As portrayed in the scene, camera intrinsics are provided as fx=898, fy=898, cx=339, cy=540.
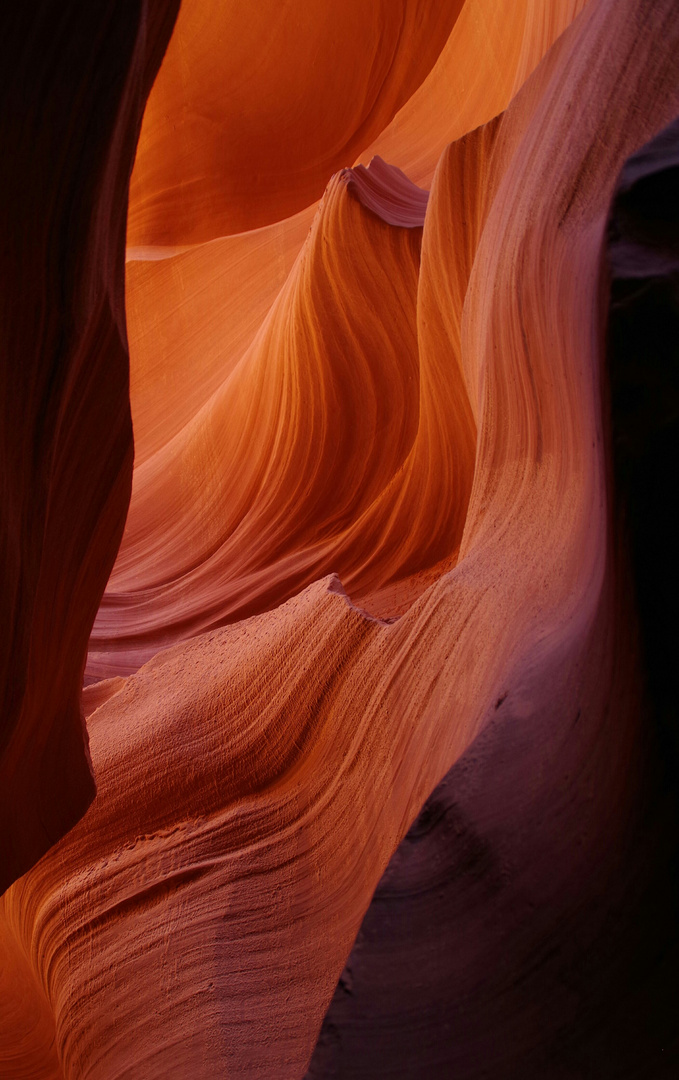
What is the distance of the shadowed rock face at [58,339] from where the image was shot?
742mm

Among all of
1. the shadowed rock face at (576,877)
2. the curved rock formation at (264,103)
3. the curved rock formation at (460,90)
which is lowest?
the shadowed rock face at (576,877)

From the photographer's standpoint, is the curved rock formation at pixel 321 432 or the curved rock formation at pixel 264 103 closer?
the curved rock formation at pixel 321 432

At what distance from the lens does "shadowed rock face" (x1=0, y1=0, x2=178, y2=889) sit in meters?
0.74

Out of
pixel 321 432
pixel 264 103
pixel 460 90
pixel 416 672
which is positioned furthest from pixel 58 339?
pixel 264 103

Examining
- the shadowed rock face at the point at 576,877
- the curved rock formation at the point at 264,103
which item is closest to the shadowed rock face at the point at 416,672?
the shadowed rock face at the point at 576,877

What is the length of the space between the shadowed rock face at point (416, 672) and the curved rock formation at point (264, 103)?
1553 mm

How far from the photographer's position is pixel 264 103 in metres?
4.06

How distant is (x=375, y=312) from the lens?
2.48 meters

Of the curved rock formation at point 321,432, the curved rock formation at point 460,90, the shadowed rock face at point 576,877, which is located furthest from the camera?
the curved rock formation at point 460,90

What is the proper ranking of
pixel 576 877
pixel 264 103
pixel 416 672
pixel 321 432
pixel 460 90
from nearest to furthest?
pixel 576 877 → pixel 416 672 → pixel 321 432 → pixel 460 90 → pixel 264 103

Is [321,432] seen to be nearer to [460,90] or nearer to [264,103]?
[460,90]

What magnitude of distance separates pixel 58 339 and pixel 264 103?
370 centimetres

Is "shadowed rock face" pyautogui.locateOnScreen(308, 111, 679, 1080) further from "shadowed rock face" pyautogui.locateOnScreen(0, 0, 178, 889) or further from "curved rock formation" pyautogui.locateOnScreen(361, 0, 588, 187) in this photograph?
"curved rock formation" pyautogui.locateOnScreen(361, 0, 588, 187)

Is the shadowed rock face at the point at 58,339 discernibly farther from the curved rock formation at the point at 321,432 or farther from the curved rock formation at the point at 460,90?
the curved rock formation at the point at 460,90
